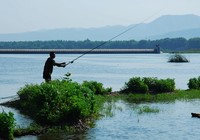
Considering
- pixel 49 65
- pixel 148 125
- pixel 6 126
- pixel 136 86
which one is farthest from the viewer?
pixel 136 86

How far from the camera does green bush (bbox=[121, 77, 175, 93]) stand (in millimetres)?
31594

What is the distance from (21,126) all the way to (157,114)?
7363 millimetres

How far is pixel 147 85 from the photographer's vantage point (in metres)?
32.1

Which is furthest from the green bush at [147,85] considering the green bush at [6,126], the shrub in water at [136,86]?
the green bush at [6,126]

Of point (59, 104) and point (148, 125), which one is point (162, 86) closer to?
point (148, 125)

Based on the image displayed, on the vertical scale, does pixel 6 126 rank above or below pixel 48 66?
below

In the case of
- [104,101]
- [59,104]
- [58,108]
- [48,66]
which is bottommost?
[104,101]

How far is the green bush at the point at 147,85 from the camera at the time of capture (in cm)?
3159

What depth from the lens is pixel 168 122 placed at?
2088cm

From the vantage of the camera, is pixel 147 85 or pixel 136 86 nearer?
pixel 136 86

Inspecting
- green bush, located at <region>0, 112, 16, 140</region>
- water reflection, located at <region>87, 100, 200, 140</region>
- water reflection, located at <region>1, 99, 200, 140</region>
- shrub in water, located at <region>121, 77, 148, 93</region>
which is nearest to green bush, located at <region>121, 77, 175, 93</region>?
shrub in water, located at <region>121, 77, 148, 93</region>

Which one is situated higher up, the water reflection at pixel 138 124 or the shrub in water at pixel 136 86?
the shrub in water at pixel 136 86

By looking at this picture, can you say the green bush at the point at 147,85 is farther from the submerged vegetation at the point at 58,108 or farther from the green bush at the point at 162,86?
the submerged vegetation at the point at 58,108

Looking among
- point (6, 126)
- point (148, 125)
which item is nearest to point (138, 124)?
point (148, 125)
